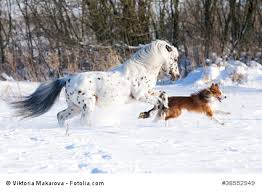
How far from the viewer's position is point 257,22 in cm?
1873

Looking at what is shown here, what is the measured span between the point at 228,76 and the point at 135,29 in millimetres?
5195

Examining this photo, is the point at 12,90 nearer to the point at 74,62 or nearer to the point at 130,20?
the point at 74,62

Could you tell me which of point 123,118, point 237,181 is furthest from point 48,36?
point 237,181

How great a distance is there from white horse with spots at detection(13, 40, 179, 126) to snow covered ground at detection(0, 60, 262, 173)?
0.23 m

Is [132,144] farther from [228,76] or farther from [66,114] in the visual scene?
[228,76]

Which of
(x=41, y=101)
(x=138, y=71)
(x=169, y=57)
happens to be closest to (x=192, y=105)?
(x=169, y=57)

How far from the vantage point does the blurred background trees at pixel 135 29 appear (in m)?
17.5

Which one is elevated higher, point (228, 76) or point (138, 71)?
point (138, 71)

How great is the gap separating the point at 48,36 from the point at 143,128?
12.2 metres

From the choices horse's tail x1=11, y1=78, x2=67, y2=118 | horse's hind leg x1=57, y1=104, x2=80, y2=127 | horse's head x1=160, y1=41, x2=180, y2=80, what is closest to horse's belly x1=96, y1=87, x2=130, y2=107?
horse's hind leg x1=57, y1=104, x2=80, y2=127

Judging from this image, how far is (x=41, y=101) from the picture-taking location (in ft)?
28.0

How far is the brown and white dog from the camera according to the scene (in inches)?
Answer: 332

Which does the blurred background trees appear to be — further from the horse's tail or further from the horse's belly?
the horse's belly

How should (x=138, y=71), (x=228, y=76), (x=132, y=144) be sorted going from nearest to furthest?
1. (x=132, y=144)
2. (x=138, y=71)
3. (x=228, y=76)
